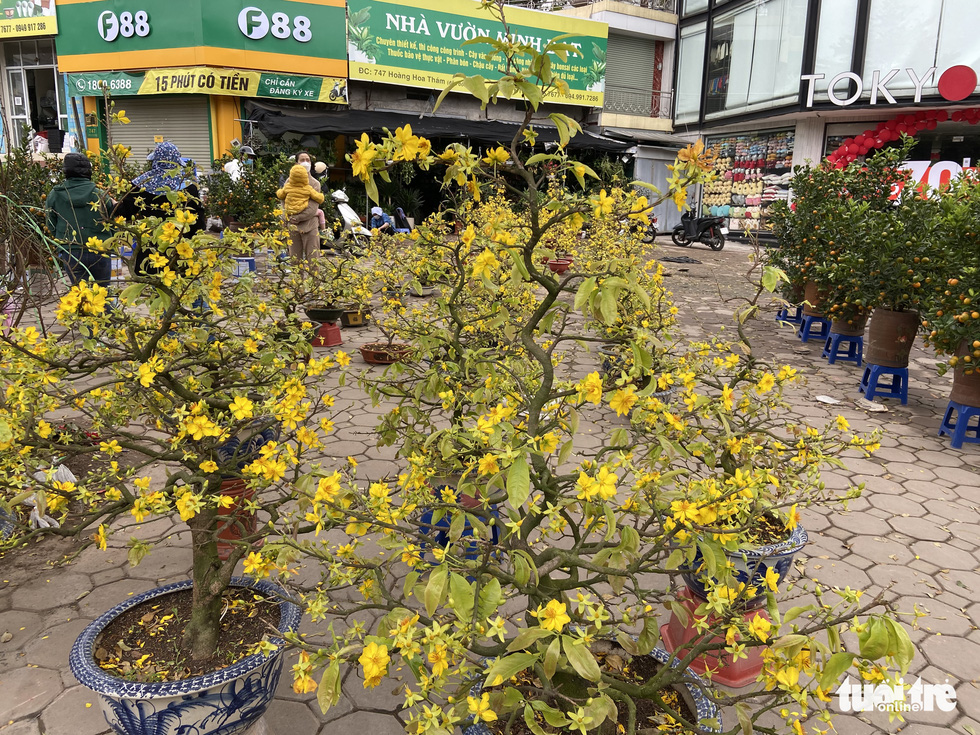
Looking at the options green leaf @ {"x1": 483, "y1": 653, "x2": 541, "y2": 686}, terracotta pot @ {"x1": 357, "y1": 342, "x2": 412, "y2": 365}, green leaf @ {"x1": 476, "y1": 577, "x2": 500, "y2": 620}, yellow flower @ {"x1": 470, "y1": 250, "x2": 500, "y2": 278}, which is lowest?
terracotta pot @ {"x1": 357, "y1": 342, "x2": 412, "y2": 365}

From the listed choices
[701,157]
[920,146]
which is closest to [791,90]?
[920,146]

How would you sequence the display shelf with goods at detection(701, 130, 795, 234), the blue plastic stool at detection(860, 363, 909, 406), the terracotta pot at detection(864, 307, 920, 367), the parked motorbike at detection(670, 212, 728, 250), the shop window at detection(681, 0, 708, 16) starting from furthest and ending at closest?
the shop window at detection(681, 0, 708, 16), the display shelf with goods at detection(701, 130, 795, 234), the parked motorbike at detection(670, 212, 728, 250), the blue plastic stool at detection(860, 363, 909, 406), the terracotta pot at detection(864, 307, 920, 367)

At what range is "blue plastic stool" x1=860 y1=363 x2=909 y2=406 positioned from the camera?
19.7 ft

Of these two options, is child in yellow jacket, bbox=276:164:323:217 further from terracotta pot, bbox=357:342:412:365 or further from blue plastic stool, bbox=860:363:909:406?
blue plastic stool, bbox=860:363:909:406

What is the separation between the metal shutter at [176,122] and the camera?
15508 mm

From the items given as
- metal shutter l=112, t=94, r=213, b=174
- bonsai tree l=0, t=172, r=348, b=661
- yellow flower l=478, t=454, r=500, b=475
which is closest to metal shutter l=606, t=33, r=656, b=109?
metal shutter l=112, t=94, r=213, b=174

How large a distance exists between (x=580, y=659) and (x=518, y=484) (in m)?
0.37

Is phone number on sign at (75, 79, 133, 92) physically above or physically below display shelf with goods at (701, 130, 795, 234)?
above

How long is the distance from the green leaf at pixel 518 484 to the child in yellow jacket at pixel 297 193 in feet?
22.2

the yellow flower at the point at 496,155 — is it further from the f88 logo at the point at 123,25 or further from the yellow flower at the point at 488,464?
the f88 logo at the point at 123,25

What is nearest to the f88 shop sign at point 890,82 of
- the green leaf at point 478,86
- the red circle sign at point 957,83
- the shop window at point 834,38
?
the red circle sign at point 957,83

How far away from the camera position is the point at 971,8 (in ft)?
46.8

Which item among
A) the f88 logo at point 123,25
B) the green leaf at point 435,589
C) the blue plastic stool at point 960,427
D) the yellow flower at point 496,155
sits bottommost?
the blue plastic stool at point 960,427

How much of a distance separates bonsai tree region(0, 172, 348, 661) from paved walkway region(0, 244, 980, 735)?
70cm
